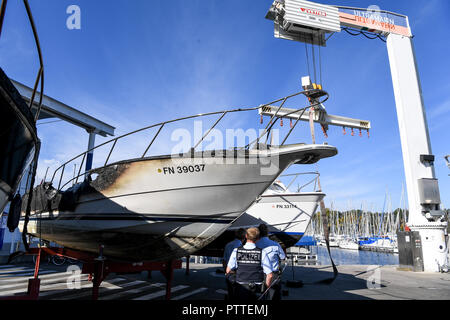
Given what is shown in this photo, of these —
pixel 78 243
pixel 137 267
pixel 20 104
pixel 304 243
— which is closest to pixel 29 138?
Answer: pixel 20 104

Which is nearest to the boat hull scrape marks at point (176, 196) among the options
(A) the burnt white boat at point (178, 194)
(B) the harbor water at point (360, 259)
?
(A) the burnt white boat at point (178, 194)

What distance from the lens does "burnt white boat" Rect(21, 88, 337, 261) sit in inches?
171

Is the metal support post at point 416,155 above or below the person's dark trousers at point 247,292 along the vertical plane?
above

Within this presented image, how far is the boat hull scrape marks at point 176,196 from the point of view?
436cm

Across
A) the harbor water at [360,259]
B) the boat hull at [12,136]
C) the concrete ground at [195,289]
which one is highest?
the boat hull at [12,136]

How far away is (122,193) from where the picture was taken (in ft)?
15.0

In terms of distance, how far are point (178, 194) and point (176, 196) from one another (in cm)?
5

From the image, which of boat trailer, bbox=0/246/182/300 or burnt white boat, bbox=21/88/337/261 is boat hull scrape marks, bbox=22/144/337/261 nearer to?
burnt white boat, bbox=21/88/337/261

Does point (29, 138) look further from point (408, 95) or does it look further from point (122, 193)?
point (408, 95)

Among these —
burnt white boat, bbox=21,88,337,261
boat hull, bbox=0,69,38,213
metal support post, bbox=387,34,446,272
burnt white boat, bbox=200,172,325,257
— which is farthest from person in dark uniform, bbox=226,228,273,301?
metal support post, bbox=387,34,446,272

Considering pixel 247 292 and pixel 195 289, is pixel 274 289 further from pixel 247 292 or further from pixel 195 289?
pixel 195 289

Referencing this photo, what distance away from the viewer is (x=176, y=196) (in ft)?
14.5

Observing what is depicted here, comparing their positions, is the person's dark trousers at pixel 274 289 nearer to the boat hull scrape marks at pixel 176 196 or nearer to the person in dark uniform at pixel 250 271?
the person in dark uniform at pixel 250 271

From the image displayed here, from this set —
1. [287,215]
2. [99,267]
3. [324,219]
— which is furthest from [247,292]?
[287,215]
